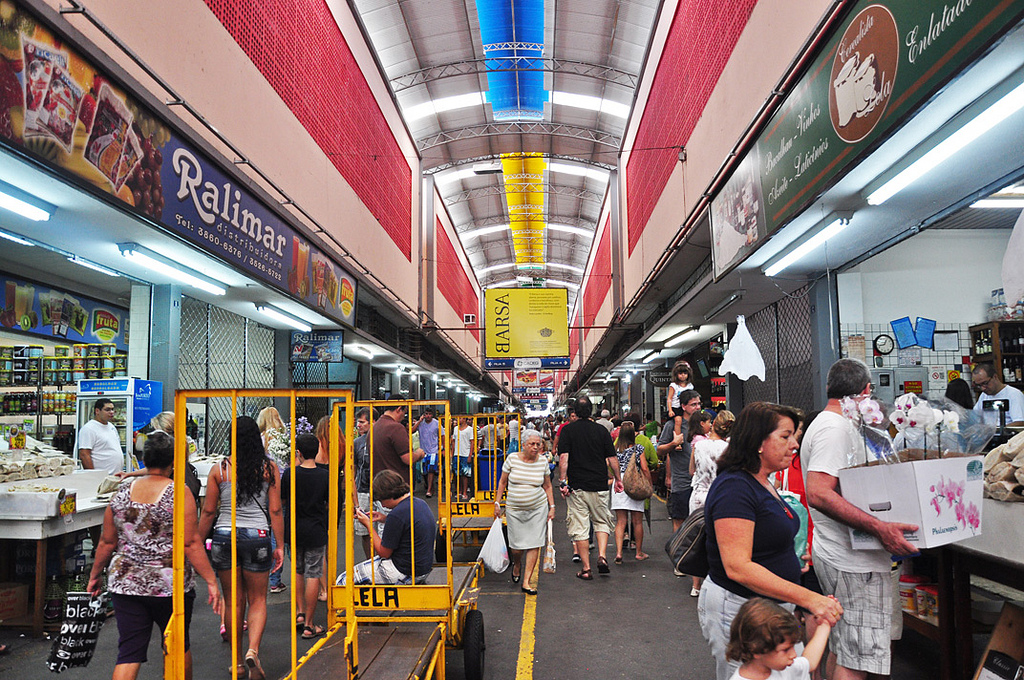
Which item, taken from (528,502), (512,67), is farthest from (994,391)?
(512,67)

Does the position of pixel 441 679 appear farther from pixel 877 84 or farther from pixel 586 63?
pixel 586 63

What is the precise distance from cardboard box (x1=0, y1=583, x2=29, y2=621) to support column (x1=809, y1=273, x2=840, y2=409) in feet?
25.8

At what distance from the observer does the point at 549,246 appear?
3797cm

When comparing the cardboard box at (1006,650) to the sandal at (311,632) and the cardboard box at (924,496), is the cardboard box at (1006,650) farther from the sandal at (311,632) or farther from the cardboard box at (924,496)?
the sandal at (311,632)

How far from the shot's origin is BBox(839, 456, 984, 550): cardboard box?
9.51ft

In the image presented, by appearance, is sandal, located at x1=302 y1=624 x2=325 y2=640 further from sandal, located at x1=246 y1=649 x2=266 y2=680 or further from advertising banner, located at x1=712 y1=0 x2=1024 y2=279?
advertising banner, located at x1=712 y1=0 x2=1024 y2=279

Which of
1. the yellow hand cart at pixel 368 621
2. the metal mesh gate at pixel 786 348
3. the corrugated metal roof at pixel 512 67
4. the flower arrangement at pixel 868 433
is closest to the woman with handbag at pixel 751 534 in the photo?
the flower arrangement at pixel 868 433

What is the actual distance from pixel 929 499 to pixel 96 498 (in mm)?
6388

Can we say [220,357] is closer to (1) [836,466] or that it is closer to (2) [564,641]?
(2) [564,641]

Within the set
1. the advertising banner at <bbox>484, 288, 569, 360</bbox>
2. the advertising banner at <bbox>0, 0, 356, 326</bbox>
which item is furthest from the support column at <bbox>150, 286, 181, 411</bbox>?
the advertising banner at <bbox>484, 288, 569, 360</bbox>

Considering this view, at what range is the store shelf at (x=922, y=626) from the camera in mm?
4312

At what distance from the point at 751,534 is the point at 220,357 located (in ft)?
32.8

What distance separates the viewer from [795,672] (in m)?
2.53

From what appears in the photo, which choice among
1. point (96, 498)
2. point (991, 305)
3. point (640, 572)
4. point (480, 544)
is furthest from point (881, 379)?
point (96, 498)
